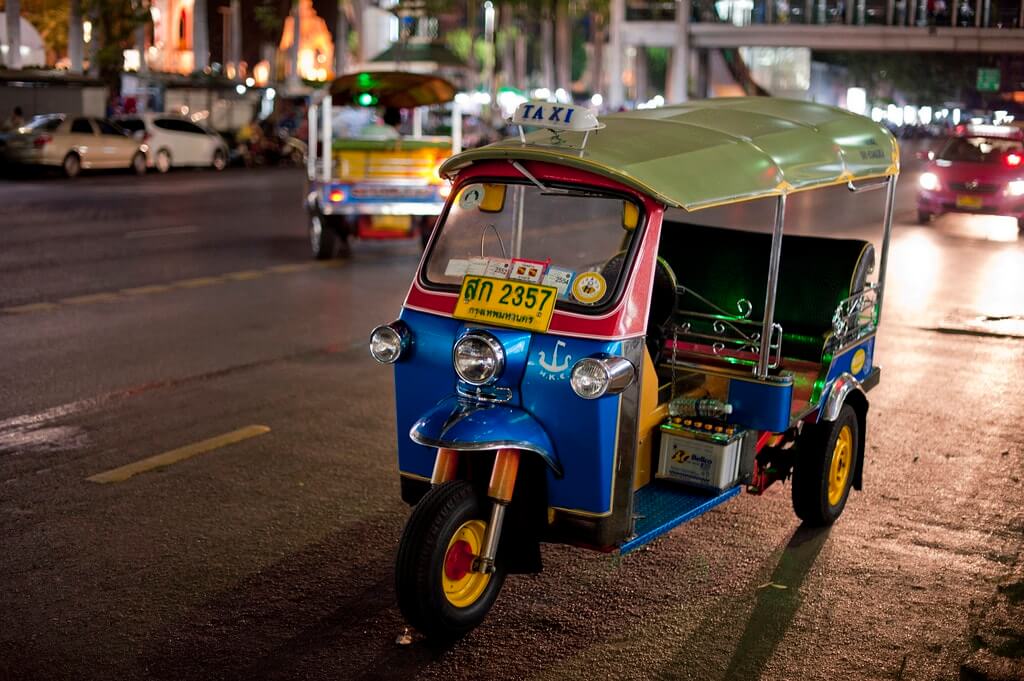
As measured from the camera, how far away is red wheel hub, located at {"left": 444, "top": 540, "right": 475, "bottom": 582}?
15.3 ft

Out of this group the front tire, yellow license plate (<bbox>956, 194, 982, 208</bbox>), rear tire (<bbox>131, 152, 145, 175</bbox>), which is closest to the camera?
the front tire

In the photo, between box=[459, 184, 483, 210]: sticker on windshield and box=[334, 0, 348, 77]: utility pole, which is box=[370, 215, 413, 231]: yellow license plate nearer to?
box=[459, 184, 483, 210]: sticker on windshield

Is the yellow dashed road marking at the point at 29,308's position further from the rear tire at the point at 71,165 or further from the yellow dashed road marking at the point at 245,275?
the rear tire at the point at 71,165

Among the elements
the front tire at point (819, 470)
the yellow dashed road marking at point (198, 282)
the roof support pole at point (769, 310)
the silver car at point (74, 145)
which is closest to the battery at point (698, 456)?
the roof support pole at point (769, 310)

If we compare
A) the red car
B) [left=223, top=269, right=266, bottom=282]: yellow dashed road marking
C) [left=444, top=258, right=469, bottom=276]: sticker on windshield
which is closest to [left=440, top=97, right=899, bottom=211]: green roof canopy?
[left=444, top=258, right=469, bottom=276]: sticker on windshield

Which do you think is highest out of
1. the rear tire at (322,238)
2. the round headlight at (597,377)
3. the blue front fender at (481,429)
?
the round headlight at (597,377)

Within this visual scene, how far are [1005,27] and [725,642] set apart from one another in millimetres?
62246

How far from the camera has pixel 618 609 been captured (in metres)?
5.10

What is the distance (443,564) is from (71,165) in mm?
26073

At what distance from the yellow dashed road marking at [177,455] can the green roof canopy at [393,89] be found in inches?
371

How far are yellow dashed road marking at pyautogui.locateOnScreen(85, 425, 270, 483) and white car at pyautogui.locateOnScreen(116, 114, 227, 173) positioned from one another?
81.4 ft

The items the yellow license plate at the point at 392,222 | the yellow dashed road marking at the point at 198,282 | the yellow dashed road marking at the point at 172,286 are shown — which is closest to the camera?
the yellow dashed road marking at the point at 172,286

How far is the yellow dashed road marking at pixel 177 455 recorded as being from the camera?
266 inches

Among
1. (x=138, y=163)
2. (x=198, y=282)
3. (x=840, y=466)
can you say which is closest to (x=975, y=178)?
(x=198, y=282)
